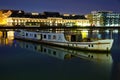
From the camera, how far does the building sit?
137 meters

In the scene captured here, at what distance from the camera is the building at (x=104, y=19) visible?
449 ft

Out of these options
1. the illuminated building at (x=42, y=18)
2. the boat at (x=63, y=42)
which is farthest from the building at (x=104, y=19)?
the boat at (x=63, y=42)

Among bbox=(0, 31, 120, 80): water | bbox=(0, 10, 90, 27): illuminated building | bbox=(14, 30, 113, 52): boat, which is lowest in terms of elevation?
bbox=(0, 31, 120, 80): water

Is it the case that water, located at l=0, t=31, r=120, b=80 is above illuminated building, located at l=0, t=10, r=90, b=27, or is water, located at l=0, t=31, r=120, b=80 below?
below

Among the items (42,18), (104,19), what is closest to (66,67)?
(42,18)

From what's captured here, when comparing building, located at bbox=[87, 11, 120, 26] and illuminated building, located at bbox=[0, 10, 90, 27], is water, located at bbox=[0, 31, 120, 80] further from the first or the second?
building, located at bbox=[87, 11, 120, 26]

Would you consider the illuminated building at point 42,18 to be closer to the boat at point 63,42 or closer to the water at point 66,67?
the boat at point 63,42

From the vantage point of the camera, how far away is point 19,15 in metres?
114

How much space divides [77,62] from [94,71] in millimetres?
3535

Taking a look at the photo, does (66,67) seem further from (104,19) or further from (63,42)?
(104,19)

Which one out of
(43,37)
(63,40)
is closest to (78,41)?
(63,40)

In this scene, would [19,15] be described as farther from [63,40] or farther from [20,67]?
[20,67]

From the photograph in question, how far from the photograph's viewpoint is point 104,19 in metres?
143

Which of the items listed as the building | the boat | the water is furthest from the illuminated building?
the water
